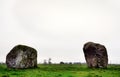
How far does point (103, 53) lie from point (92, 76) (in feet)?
83.4

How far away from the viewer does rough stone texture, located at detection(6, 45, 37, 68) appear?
56.3 m

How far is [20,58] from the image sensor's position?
56.3 m

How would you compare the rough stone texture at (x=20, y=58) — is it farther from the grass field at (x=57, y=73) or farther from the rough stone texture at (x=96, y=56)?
the rough stone texture at (x=96, y=56)

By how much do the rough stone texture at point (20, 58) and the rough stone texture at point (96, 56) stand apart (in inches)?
502

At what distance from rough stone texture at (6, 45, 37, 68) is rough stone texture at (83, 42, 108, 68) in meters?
12.8

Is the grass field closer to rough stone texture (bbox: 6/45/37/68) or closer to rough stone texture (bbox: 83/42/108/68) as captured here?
rough stone texture (bbox: 6/45/37/68)

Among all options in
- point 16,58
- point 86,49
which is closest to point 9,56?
point 16,58

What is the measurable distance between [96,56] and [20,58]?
1599cm

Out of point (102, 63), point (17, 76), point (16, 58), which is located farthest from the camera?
point (102, 63)

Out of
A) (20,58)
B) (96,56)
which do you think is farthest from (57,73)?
(96,56)

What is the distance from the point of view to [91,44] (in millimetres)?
63469

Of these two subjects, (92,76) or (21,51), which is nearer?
Result: (92,76)

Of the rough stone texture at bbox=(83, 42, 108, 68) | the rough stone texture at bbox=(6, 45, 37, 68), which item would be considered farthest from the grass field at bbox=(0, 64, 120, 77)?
the rough stone texture at bbox=(83, 42, 108, 68)

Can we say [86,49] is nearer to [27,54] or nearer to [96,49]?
[96,49]
